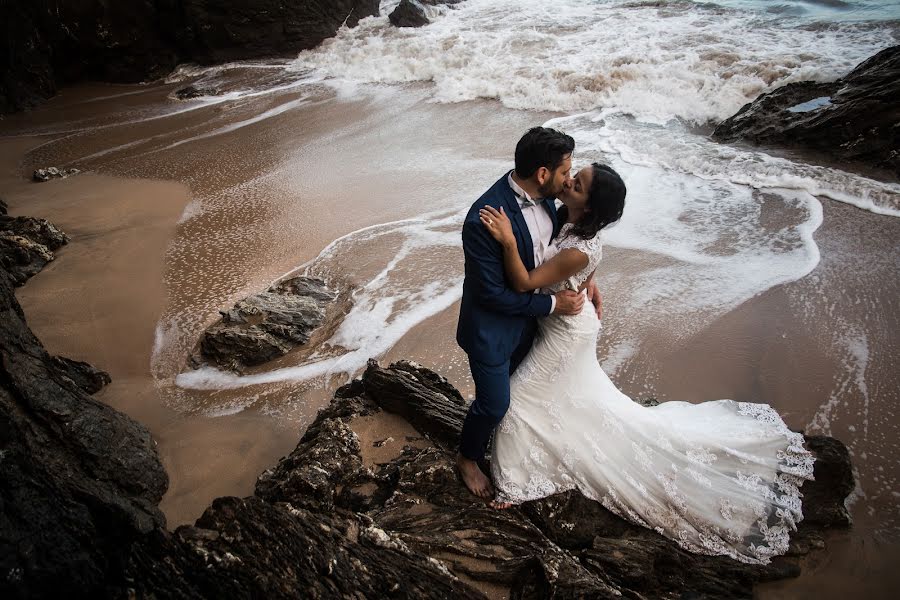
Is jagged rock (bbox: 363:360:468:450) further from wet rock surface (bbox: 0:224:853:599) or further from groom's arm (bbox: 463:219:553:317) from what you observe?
groom's arm (bbox: 463:219:553:317)

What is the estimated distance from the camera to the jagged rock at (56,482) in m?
2.07

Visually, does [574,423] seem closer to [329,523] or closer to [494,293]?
[494,293]

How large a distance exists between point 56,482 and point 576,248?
2573 mm

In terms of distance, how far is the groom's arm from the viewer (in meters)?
2.67

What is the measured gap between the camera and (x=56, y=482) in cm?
240

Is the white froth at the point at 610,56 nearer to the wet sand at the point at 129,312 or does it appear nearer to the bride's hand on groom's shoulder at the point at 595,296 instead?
the wet sand at the point at 129,312

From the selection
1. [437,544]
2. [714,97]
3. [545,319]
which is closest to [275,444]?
[437,544]

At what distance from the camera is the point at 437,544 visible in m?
2.81

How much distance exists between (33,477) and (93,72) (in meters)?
16.5

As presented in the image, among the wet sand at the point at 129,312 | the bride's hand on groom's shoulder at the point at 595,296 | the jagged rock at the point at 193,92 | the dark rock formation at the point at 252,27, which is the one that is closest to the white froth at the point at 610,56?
the dark rock formation at the point at 252,27

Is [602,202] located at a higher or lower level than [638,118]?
higher

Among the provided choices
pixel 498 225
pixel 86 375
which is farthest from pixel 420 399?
pixel 86 375

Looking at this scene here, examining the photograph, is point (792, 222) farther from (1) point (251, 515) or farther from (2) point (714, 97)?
(1) point (251, 515)

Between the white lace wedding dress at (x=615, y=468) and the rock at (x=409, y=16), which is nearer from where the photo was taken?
the white lace wedding dress at (x=615, y=468)
